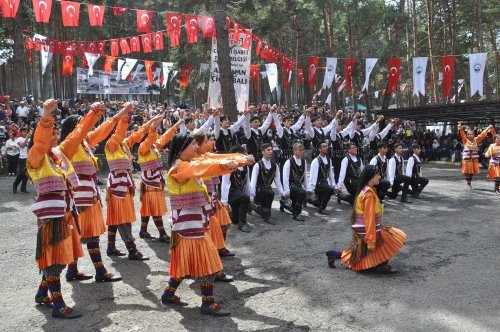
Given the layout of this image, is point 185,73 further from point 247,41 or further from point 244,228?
point 244,228

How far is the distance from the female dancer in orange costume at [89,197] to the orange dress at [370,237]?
10.0 feet

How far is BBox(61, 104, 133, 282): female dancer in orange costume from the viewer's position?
6082mm

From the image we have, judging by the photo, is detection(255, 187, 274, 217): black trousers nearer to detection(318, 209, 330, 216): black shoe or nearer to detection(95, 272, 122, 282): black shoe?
detection(318, 209, 330, 216): black shoe

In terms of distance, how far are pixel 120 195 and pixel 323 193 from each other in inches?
194

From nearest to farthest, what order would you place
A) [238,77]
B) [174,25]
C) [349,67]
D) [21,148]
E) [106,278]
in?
[106,278]
[21,148]
[238,77]
[174,25]
[349,67]

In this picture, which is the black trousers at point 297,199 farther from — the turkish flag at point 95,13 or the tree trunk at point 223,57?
the turkish flag at point 95,13

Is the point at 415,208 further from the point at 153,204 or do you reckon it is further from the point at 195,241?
the point at 195,241

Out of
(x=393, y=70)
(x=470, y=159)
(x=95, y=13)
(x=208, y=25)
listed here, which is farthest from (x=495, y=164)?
(x=95, y=13)

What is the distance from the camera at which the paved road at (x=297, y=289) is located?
197 inches

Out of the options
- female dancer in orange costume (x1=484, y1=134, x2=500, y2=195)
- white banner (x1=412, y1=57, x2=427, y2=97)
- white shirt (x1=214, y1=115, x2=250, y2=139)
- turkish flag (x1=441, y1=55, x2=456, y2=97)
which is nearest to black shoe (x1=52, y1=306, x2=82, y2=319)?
white shirt (x1=214, y1=115, x2=250, y2=139)

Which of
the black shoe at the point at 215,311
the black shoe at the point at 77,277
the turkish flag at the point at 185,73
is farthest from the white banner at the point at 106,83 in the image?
the black shoe at the point at 215,311

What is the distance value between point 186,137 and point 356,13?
22.7m

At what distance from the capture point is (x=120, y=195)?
23.6ft

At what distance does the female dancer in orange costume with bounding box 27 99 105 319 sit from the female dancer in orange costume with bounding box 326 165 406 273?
11.2ft
